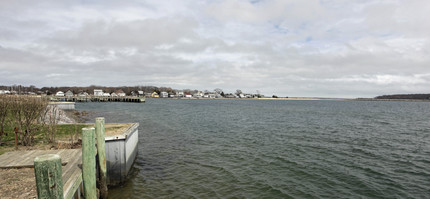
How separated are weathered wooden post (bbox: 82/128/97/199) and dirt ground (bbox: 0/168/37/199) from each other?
1095 millimetres

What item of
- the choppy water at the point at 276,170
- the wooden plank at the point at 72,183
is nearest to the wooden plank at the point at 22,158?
the wooden plank at the point at 72,183

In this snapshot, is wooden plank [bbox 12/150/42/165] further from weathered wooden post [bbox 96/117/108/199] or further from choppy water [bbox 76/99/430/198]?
choppy water [bbox 76/99/430/198]

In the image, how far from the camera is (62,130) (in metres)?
12.5

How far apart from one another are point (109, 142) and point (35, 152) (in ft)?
9.11

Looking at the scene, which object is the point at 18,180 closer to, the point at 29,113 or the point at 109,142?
the point at 109,142

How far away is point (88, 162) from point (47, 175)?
3.04 metres

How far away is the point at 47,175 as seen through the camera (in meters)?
3.15

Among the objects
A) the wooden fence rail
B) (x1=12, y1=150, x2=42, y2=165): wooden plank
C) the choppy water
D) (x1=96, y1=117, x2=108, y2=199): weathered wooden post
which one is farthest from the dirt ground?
the choppy water

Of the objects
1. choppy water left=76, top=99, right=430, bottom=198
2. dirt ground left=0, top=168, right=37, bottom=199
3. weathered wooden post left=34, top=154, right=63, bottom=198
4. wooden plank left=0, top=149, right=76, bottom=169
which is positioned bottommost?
choppy water left=76, top=99, right=430, bottom=198

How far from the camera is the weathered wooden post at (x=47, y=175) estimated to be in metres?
3.09

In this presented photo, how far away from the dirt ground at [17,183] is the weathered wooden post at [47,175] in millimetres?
2683

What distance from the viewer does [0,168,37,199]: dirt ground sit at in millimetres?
5191

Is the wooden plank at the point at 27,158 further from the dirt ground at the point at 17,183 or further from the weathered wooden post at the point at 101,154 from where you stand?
the weathered wooden post at the point at 101,154

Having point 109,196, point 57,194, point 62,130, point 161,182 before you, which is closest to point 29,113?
point 62,130
